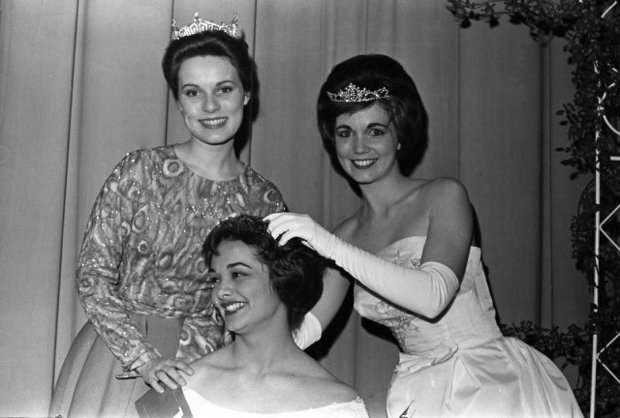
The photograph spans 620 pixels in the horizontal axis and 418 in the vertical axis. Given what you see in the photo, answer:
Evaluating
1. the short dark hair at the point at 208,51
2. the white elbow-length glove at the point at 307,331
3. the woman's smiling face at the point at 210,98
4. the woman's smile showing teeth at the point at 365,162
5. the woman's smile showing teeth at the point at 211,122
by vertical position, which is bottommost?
the white elbow-length glove at the point at 307,331

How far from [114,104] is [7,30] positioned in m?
0.44

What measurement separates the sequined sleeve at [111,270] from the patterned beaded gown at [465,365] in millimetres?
674

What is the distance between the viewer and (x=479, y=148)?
10.6 feet

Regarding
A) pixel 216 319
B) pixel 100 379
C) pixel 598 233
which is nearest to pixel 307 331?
pixel 216 319

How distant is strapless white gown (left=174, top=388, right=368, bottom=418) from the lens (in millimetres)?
1991

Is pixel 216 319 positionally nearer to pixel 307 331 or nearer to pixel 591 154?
pixel 307 331

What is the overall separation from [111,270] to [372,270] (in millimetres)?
684

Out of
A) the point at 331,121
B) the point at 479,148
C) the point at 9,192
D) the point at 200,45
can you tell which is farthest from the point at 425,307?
the point at 9,192

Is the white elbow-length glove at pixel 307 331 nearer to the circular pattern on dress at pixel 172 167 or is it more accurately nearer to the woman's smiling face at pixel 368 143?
the woman's smiling face at pixel 368 143

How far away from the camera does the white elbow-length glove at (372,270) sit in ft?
6.86

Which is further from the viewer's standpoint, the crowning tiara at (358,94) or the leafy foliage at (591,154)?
the leafy foliage at (591,154)

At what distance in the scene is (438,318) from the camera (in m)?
2.34

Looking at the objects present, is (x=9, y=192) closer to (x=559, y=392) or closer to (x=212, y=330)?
(x=212, y=330)

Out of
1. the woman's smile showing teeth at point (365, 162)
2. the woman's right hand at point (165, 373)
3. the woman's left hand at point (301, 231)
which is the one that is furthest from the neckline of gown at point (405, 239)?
the woman's right hand at point (165, 373)
